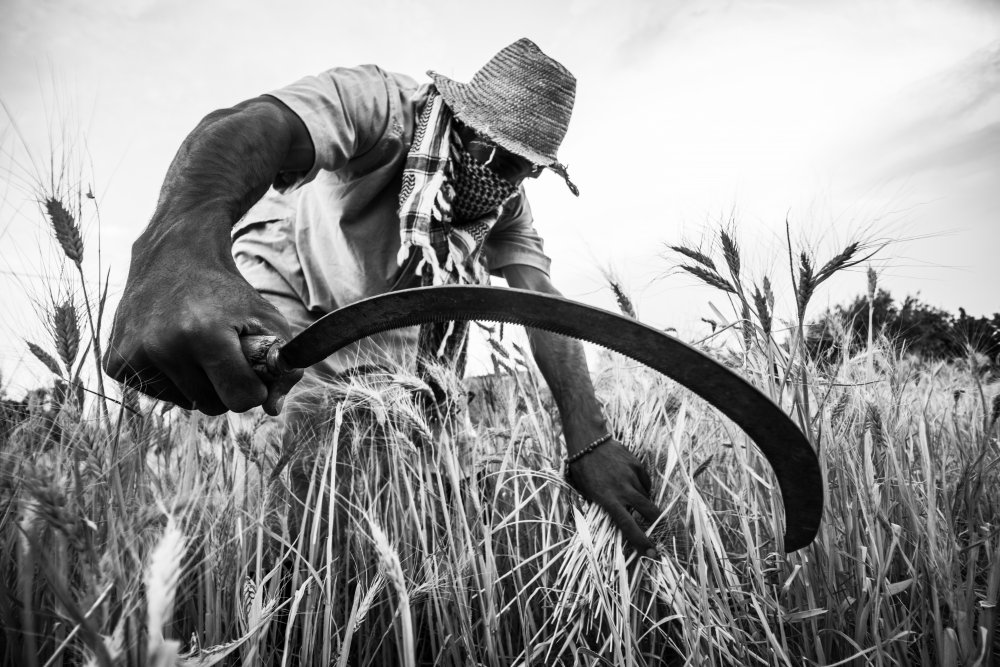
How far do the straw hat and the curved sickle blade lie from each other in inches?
44.8

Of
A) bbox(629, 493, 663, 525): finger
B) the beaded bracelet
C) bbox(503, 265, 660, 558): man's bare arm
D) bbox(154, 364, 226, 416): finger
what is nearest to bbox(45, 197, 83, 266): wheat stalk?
bbox(154, 364, 226, 416): finger

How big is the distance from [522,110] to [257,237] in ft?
3.61

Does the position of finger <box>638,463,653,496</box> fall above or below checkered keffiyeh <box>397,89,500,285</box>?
below

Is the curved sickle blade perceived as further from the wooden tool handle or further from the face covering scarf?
the face covering scarf

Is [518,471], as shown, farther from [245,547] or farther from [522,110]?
[522,110]

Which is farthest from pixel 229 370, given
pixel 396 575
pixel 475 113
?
pixel 475 113

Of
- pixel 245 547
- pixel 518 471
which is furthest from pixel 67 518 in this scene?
pixel 518 471

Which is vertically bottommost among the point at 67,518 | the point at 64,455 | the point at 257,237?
the point at 67,518

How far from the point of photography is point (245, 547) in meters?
1.00

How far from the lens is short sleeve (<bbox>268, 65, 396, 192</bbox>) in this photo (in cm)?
117

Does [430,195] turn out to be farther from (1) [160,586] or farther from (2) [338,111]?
(1) [160,586]

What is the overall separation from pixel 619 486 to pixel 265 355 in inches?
34.5

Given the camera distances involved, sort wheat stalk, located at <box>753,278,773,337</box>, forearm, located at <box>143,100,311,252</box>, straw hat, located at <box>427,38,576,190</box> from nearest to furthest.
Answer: forearm, located at <box>143,100,311,252</box>
wheat stalk, located at <box>753,278,773,337</box>
straw hat, located at <box>427,38,576,190</box>

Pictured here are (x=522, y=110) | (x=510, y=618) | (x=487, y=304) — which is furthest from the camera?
(x=522, y=110)
